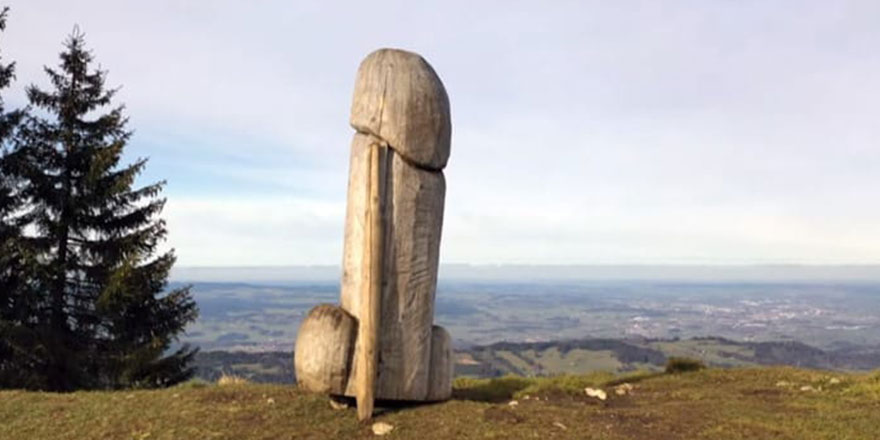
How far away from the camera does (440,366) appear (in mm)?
9992

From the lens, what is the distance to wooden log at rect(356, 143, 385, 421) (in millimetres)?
8984

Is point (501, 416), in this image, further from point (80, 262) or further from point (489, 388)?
point (80, 262)

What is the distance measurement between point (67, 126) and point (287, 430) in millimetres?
14844

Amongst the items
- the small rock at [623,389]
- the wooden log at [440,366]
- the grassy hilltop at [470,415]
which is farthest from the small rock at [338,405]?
the small rock at [623,389]

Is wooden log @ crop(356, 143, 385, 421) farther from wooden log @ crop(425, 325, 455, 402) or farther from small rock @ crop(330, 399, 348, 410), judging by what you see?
wooden log @ crop(425, 325, 455, 402)

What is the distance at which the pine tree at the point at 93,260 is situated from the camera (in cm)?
1764

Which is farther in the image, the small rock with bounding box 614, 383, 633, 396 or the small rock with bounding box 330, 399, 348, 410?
the small rock with bounding box 614, 383, 633, 396

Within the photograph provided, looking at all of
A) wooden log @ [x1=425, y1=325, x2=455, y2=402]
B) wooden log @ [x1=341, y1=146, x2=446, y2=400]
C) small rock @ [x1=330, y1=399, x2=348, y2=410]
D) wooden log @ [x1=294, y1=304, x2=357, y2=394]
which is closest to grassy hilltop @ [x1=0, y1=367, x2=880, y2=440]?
small rock @ [x1=330, y1=399, x2=348, y2=410]

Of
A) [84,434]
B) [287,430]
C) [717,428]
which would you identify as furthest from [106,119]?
[717,428]

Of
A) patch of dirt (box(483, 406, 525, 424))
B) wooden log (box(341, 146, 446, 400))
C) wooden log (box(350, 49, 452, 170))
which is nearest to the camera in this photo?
patch of dirt (box(483, 406, 525, 424))

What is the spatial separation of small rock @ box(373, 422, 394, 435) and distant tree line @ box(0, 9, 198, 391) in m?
11.4

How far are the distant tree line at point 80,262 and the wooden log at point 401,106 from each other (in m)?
11.1

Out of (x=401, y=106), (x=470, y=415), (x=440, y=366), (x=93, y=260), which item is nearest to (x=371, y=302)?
(x=440, y=366)

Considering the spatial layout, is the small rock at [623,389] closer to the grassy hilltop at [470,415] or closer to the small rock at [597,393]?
the grassy hilltop at [470,415]
